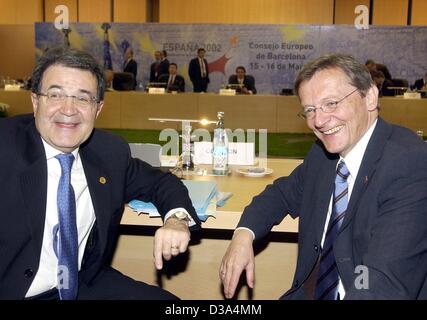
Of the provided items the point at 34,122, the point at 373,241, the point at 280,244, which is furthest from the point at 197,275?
the point at 373,241

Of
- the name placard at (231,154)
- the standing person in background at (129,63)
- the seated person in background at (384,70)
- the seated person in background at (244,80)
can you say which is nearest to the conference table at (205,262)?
the name placard at (231,154)

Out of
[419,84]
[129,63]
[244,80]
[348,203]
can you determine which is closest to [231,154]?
[348,203]

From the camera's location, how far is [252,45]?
11164 millimetres

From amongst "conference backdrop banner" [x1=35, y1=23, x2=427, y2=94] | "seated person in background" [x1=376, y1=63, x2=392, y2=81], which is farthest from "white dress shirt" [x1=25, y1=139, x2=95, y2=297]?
"conference backdrop banner" [x1=35, y1=23, x2=427, y2=94]

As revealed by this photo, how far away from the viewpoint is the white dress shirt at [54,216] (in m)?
1.68

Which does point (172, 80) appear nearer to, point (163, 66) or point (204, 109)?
point (163, 66)

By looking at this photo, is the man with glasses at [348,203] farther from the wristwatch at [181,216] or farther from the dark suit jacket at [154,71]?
the dark suit jacket at [154,71]

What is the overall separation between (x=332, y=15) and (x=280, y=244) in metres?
11.7

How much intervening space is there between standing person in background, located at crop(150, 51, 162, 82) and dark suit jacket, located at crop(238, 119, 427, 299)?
9.24 metres

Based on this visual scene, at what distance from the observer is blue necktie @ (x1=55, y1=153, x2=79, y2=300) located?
5.50ft

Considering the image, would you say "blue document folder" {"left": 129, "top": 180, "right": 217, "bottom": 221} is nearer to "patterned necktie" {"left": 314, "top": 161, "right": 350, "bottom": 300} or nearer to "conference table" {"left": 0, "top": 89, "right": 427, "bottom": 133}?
"patterned necktie" {"left": 314, "top": 161, "right": 350, "bottom": 300}

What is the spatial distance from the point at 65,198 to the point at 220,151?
45.2 inches

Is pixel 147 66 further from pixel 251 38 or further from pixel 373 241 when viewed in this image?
pixel 373 241
